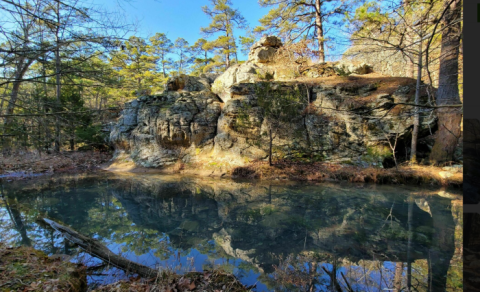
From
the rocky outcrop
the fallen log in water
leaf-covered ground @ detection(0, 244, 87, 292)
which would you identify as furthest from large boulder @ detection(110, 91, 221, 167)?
leaf-covered ground @ detection(0, 244, 87, 292)

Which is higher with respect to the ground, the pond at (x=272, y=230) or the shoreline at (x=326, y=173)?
the shoreline at (x=326, y=173)

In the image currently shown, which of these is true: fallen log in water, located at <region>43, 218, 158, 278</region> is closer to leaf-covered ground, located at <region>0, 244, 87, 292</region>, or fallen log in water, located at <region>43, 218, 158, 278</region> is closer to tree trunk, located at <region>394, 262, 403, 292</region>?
leaf-covered ground, located at <region>0, 244, 87, 292</region>

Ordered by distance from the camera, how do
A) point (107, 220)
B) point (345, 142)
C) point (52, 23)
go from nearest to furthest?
point (52, 23) < point (107, 220) < point (345, 142)

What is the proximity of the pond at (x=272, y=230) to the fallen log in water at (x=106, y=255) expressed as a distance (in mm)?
142

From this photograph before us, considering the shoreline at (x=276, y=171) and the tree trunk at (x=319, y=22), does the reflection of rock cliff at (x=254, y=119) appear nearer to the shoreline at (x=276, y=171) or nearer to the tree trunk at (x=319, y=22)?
the shoreline at (x=276, y=171)

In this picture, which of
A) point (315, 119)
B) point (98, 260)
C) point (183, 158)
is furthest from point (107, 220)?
point (315, 119)

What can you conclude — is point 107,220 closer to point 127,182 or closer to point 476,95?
point 127,182

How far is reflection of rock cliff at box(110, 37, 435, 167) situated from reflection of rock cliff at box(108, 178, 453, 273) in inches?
155

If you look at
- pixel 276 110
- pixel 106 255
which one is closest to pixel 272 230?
pixel 106 255

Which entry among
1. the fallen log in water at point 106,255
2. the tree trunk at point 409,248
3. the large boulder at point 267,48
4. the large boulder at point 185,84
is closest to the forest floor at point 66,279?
the fallen log in water at point 106,255

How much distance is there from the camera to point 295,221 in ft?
18.5

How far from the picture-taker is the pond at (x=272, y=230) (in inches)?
134

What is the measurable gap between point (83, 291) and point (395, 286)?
12.9 ft

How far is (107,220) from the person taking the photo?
5941 millimetres
